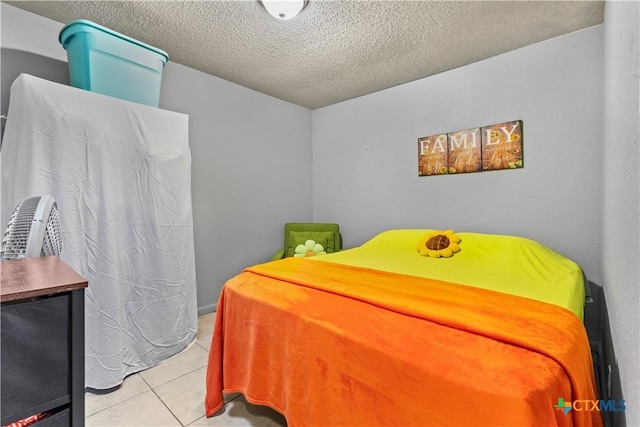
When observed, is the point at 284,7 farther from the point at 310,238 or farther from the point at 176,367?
the point at 176,367

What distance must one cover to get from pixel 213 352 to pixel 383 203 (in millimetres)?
2338

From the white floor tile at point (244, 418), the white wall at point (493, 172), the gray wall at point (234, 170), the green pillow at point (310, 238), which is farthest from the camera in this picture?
the green pillow at point (310, 238)

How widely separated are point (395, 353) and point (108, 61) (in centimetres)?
235

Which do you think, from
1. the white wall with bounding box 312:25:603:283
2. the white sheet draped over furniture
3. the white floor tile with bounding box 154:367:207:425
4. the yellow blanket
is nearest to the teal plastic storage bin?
the white sheet draped over furniture

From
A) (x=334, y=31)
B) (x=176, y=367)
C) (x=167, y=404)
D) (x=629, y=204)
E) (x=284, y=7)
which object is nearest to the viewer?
(x=629, y=204)

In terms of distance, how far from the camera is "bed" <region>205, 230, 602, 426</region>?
2.83 ft

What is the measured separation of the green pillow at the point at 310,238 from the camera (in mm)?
3486

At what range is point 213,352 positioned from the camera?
5.45 ft

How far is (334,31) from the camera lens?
2.23m

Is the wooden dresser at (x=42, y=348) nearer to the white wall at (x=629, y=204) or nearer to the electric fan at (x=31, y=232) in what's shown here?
the electric fan at (x=31, y=232)

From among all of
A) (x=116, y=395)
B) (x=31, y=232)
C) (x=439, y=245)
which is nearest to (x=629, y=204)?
(x=439, y=245)

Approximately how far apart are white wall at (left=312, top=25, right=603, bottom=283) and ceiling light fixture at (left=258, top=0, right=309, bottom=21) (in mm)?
1702

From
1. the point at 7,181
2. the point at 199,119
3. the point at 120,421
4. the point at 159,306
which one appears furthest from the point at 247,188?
the point at 120,421

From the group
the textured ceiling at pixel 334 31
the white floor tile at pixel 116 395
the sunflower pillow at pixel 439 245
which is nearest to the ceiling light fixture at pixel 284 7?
the textured ceiling at pixel 334 31
